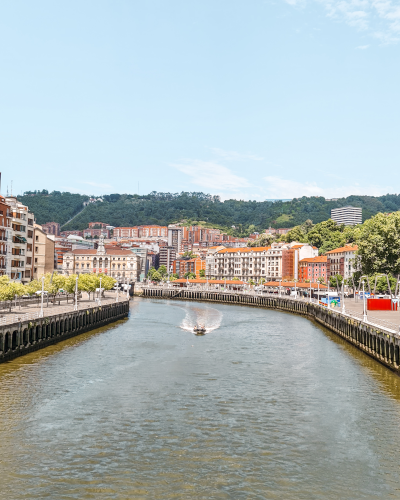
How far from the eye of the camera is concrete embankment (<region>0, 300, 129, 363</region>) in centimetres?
5819

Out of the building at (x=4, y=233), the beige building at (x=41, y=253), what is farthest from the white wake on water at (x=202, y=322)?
the beige building at (x=41, y=253)

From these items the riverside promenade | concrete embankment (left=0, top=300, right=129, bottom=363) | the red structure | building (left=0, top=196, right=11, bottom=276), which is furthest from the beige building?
the red structure

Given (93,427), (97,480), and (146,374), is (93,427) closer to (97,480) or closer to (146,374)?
(97,480)

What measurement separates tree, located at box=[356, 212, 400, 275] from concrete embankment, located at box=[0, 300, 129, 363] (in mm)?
57581

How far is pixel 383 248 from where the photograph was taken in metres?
123

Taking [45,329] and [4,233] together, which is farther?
[4,233]

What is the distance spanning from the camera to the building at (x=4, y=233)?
109562mm

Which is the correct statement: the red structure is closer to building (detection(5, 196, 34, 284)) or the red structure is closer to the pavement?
the pavement

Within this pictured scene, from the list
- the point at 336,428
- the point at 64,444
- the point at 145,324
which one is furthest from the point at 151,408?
the point at 145,324

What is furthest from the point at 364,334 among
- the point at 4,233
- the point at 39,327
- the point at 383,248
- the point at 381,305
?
the point at 4,233

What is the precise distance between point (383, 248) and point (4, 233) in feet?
249

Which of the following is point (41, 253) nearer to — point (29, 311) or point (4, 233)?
point (4, 233)

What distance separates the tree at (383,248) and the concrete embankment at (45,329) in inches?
2267

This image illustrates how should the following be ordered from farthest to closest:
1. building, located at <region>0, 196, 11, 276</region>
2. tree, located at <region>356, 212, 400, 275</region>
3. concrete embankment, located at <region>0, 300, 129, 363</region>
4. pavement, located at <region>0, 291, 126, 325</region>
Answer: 1. tree, located at <region>356, 212, 400, 275</region>
2. building, located at <region>0, 196, 11, 276</region>
3. pavement, located at <region>0, 291, 126, 325</region>
4. concrete embankment, located at <region>0, 300, 129, 363</region>
